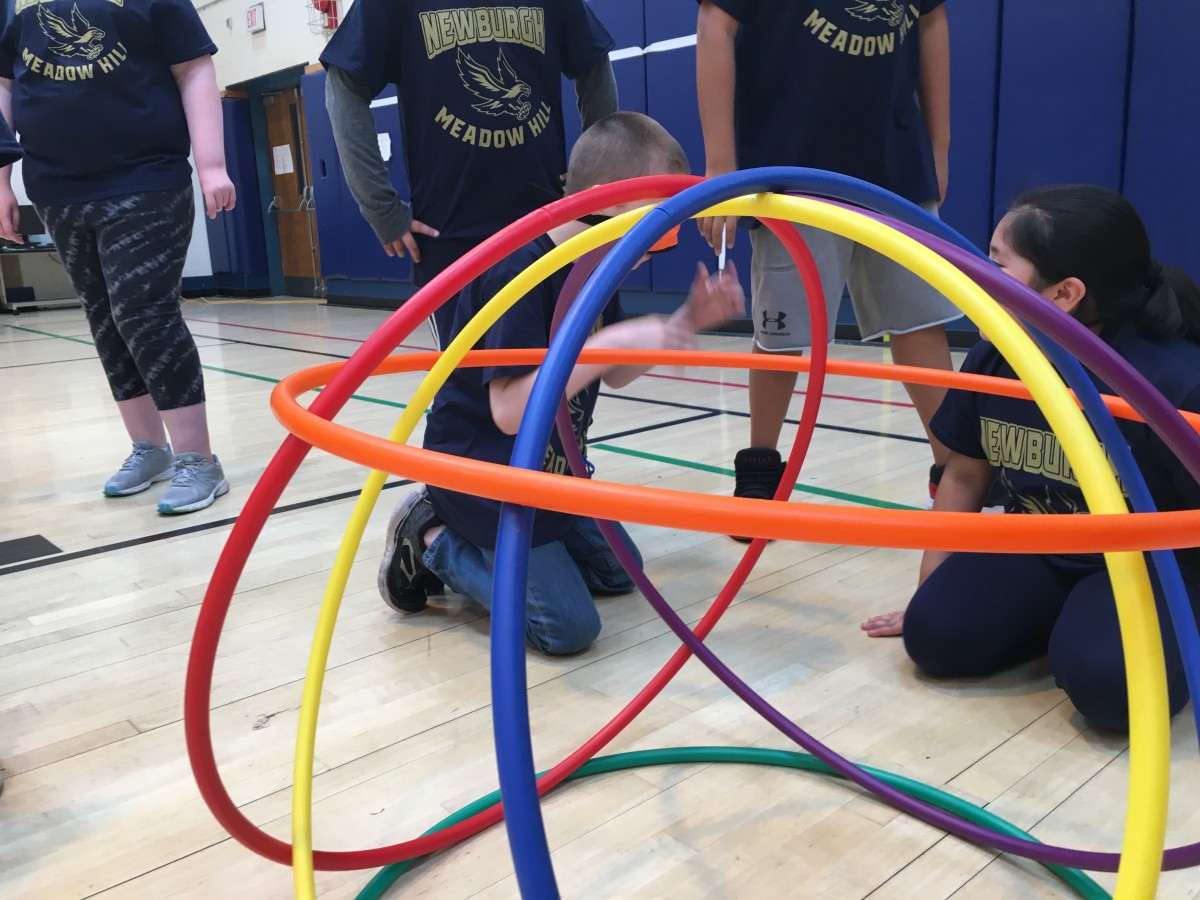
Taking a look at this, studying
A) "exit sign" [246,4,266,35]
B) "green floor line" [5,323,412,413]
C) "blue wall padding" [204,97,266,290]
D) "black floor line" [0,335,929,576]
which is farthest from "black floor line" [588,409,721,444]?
"blue wall padding" [204,97,266,290]

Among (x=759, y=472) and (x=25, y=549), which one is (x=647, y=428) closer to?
(x=759, y=472)

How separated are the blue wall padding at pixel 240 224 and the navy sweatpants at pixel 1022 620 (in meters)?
8.14

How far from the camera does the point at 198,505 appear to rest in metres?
2.07

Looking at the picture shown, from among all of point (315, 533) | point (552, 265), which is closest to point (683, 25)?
point (315, 533)

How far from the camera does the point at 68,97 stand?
6.37 feet

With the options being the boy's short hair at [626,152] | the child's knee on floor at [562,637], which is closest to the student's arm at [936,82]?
the boy's short hair at [626,152]

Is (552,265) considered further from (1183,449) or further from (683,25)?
(683,25)

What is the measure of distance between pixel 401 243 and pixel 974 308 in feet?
4.37

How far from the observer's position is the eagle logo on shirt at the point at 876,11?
1644 millimetres

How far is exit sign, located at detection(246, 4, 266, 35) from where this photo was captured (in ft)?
25.3

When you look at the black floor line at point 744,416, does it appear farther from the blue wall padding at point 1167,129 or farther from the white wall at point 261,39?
the white wall at point 261,39

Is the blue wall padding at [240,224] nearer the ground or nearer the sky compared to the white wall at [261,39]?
nearer the ground

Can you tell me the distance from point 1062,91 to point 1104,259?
8.97 ft

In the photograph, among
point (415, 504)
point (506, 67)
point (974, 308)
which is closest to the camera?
point (974, 308)
